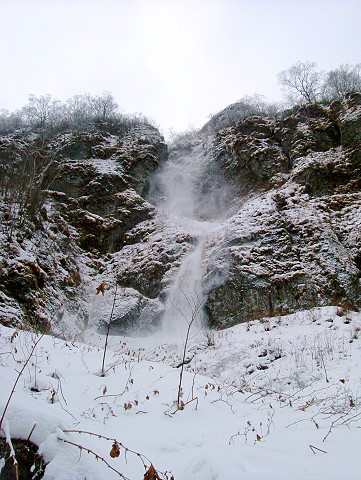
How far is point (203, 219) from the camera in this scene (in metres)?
21.7

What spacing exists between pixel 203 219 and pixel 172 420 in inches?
738

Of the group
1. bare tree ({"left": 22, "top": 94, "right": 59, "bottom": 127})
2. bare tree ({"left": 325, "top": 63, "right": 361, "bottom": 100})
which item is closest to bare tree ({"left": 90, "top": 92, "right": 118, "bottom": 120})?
bare tree ({"left": 22, "top": 94, "right": 59, "bottom": 127})

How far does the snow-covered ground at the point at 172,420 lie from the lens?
1985 millimetres

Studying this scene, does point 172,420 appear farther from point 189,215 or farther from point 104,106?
point 104,106

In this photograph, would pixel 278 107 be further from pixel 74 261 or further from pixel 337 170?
pixel 74 261

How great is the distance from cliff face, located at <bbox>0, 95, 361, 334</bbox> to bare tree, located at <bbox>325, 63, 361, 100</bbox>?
12.3 metres

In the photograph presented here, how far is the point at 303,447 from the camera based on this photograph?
2.54 m

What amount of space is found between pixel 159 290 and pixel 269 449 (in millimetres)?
13165

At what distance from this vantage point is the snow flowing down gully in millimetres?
14117

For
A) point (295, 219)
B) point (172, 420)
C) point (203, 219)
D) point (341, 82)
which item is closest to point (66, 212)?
point (203, 219)

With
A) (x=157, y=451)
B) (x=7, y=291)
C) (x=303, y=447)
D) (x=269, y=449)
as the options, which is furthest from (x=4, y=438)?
(x=7, y=291)

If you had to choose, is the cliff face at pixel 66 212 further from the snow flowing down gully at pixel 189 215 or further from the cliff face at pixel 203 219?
the snow flowing down gully at pixel 189 215

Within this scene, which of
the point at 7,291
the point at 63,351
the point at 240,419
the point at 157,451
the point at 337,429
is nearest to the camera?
the point at 157,451

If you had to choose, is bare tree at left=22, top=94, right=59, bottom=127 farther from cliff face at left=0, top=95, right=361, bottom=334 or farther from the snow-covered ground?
the snow-covered ground
